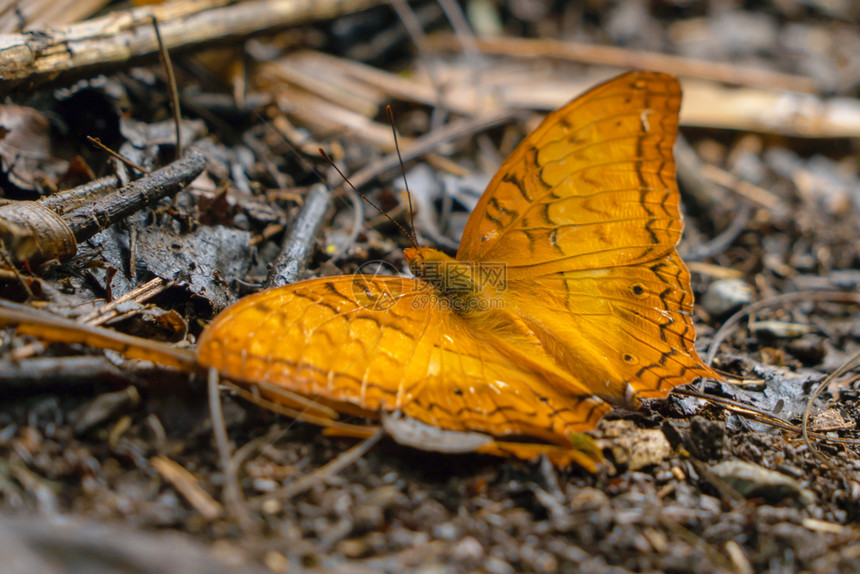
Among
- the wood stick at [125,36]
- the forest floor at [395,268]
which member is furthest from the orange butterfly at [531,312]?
the wood stick at [125,36]

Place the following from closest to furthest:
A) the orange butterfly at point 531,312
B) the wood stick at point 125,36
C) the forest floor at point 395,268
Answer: the forest floor at point 395,268, the orange butterfly at point 531,312, the wood stick at point 125,36

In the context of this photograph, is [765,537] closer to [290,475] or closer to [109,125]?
[290,475]

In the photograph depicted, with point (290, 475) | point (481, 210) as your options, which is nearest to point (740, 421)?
point (481, 210)

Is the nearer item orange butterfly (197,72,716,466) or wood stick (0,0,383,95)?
orange butterfly (197,72,716,466)

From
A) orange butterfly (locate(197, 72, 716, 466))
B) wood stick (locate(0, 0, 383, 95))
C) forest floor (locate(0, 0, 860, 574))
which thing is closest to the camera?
forest floor (locate(0, 0, 860, 574))

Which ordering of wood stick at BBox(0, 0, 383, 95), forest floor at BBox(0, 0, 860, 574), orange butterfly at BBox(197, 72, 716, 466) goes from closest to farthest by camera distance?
forest floor at BBox(0, 0, 860, 574) → orange butterfly at BBox(197, 72, 716, 466) → wood stick at BBox(0, 0, 383, 95)

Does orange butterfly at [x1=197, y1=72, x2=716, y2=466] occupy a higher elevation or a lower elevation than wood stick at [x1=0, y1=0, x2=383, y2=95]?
lower

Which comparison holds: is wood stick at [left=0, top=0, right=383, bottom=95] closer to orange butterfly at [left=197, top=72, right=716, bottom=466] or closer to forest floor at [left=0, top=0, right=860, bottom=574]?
forest floor at [left=0, top=0, right=860, bottom=574]

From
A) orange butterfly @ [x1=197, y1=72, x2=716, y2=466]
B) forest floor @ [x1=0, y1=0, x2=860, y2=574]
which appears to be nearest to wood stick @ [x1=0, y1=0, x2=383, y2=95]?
forest floor @ [x1=0, y1=0, x2=860, y2=574]

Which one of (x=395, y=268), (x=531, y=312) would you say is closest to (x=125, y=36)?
(x=395, y=268)

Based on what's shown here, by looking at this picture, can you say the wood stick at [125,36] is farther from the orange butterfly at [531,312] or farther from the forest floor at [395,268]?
the orange butterfly at [531,312]
